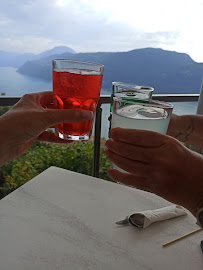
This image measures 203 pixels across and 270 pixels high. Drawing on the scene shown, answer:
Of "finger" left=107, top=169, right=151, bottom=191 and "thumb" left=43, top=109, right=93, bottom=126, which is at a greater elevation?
"thumb" left=43, top=109, right=93, bottom=126

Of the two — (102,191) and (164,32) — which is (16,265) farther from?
(164,32)

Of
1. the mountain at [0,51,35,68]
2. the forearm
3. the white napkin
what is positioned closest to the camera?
the white napkin

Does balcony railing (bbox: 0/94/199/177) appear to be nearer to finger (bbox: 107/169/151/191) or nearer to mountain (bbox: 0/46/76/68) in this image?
finger (bbox: 107/169/151/191)

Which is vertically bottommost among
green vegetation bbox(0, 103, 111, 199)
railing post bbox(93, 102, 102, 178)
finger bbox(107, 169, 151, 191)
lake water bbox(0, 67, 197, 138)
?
green vegetation bbox(0, 103, 111, 199)

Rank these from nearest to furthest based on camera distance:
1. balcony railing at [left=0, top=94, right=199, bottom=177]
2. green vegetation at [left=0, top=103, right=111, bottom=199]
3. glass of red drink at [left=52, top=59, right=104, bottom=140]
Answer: glass of red drink at [left=52, top=59, right=104, bottom=140] → balcony railing at [left=0, top=94, right=199, bottom=177] → green vegetation at [left=0, top=103, right=111, bottom=199]

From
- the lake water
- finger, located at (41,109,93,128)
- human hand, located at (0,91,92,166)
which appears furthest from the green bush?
finger, located at (41,109,93,128)

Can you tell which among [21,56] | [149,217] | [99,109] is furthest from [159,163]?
[21,56]

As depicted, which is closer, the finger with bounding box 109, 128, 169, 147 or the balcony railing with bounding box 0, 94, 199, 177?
the finger with bounding box 109, 128, 169, 147

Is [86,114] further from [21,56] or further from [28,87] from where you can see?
[21,56]
